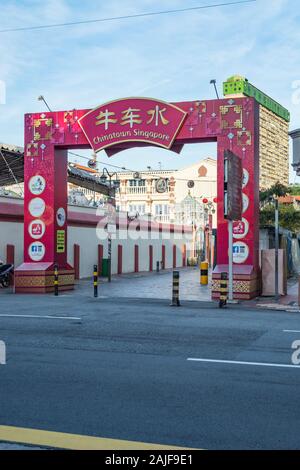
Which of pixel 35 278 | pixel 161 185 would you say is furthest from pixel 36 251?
pixel 161 185

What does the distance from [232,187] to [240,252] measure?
253 centimetres

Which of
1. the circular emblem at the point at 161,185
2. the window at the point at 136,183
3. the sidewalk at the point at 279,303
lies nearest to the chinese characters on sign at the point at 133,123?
the sidewalk at the point at 279,303

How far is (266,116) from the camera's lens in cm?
13538

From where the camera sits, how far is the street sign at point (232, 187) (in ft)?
56.8

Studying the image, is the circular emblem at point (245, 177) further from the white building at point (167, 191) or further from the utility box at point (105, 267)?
the white building at point (167, 191)

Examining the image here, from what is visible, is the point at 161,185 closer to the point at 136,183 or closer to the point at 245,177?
the point at 136,183

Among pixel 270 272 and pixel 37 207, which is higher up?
pixel 37 207

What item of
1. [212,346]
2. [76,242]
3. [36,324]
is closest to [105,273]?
[76,242]

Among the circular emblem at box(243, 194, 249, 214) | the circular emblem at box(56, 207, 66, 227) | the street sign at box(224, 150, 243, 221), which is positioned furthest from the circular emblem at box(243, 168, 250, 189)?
the circular emblem at box(56, 207, 66, 227)

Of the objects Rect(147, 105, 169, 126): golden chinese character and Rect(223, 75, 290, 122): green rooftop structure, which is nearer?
Rect(147, 105, 169, 126): golden chinese character

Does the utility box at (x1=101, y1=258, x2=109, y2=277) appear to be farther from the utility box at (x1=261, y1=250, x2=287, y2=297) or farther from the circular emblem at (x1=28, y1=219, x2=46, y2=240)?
the utility box at (x1=261, y1=250, x2=287, y2=297)

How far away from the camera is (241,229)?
19.2m

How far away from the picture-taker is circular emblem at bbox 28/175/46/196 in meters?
21.4

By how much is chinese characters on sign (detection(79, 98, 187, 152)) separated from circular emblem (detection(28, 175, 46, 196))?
2501 millimetres
